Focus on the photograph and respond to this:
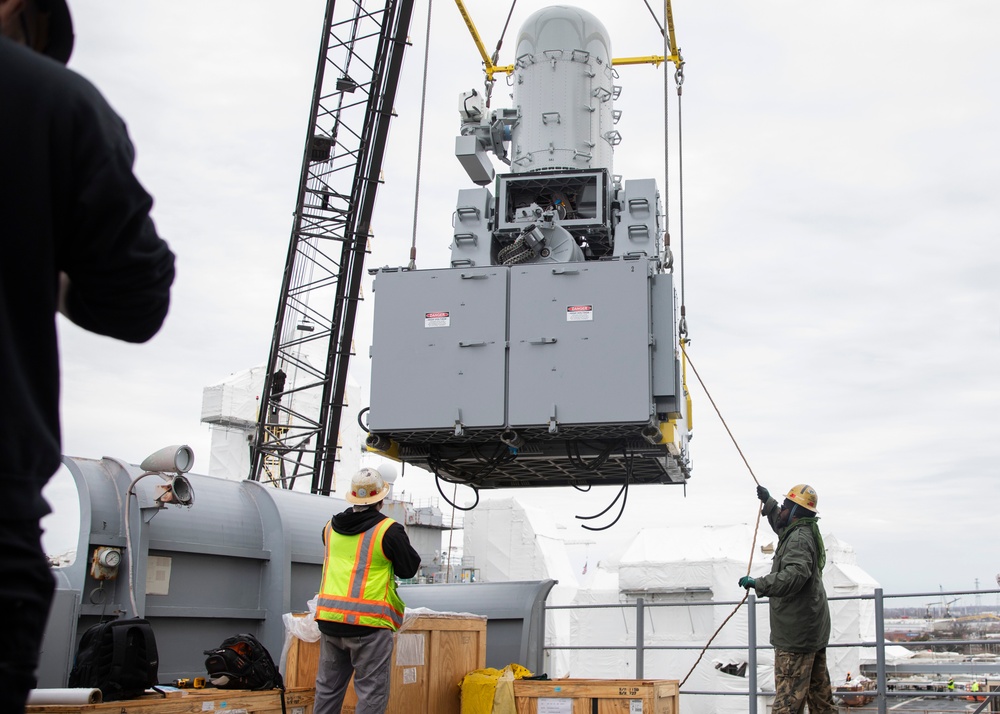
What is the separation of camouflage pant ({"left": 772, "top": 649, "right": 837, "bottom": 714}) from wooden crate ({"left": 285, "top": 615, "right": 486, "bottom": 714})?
2572mm

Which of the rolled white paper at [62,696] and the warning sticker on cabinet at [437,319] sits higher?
the warning sticker on cabinet at [437,319]

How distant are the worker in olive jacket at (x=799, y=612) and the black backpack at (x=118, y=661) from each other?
423 cm

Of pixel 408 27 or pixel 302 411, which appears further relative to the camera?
pixel 302 411

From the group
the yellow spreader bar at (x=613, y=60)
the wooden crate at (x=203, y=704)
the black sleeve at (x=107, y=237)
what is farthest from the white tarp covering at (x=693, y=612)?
the black sleeve at (x=107, y=237)

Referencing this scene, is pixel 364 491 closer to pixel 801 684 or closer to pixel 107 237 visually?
pixel 801 684

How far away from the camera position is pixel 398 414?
28.0 feet

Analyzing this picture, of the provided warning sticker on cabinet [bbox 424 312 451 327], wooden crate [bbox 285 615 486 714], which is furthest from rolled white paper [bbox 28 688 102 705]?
warning sticker on cabinet [bbox 424 312 451 327]

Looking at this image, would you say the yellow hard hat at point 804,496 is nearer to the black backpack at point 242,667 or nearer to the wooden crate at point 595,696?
the wooden crate at point 595,696

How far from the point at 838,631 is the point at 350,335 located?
63.1ft

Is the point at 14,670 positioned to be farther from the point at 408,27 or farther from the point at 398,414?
the point at 408,27

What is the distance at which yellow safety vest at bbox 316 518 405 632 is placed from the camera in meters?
6.85

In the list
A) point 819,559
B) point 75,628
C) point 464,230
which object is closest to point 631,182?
point 464,230

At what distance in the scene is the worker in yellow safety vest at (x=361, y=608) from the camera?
22.5 feet

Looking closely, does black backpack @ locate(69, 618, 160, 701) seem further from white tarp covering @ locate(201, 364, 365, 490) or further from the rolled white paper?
white tarp covering @ locate(201, 364, 365, 490)
